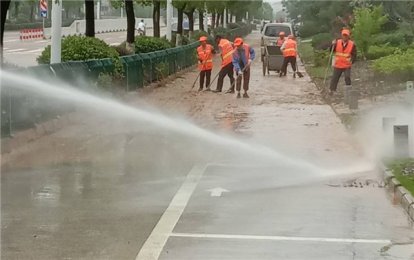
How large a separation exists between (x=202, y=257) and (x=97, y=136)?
757 cm

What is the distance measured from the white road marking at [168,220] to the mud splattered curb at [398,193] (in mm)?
2283

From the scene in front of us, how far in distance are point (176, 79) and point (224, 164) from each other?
53.8 ft

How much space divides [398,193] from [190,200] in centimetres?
234

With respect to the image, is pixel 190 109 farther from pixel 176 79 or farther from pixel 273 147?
pixel 176 79

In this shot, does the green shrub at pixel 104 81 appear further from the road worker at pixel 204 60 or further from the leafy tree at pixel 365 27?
the leafy tree at pixel 365 27

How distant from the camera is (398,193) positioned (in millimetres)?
9102

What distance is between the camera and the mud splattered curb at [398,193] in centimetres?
828

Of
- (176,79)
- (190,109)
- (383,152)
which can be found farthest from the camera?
(176,79)

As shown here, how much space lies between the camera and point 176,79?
27438 millimetres

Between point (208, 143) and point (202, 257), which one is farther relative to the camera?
point (208, 143)

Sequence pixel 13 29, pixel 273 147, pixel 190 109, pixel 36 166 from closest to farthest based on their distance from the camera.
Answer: pixel 36 166, pixel 273 147, pixel 190 109, pixel 13 29

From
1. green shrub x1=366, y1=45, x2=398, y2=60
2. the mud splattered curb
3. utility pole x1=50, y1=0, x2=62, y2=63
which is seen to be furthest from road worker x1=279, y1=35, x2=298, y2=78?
the mud splattered curb

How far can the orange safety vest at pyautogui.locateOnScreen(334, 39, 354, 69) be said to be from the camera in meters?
20.6

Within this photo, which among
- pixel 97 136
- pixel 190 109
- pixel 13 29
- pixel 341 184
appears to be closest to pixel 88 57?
pixel 190 109
